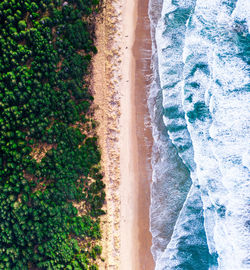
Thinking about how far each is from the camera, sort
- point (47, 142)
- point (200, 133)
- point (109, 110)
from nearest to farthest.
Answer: point (200, 133)
point (47, 142)
point (109, 110)

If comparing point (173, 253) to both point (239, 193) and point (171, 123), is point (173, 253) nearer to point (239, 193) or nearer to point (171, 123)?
point (239, 193)

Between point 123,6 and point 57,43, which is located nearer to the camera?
point 57,43

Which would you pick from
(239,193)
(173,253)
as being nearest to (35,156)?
(173,253)

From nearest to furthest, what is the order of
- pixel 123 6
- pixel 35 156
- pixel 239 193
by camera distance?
1. pixel 239 193
2. pixel 35 156
3. pixel 123 6

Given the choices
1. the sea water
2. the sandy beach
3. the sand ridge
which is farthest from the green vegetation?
the sea water

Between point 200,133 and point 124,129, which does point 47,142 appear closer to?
point 124,129

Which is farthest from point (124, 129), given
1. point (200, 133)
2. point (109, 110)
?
point (200, 133)
